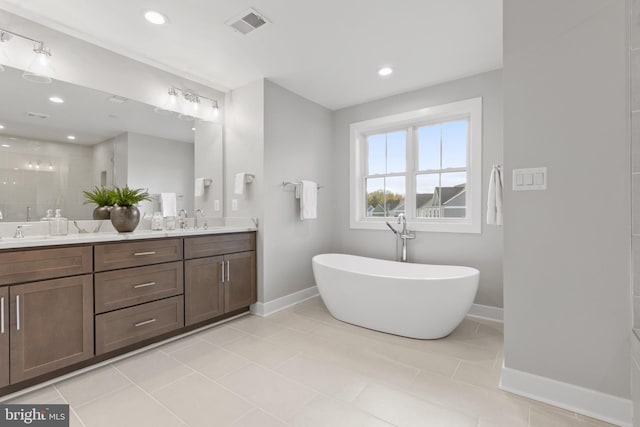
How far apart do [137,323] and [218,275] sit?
2.46 ft

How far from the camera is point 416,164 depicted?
3475 mm

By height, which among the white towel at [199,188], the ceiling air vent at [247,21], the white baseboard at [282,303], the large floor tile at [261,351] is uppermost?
the ceiling air vent at [247,21]

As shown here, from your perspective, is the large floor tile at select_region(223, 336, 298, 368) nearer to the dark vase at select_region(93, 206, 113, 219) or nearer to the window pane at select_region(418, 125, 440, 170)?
the dark vase at select_region(93, 206, 113, 219)

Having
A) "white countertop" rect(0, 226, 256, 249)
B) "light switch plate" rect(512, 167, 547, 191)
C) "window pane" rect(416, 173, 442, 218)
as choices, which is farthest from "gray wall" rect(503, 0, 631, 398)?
"white countertop" rect(0, 226, 256, 249)

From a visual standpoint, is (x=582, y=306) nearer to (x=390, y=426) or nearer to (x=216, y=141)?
(x=390, y=426)

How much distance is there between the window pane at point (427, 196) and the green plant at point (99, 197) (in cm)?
313

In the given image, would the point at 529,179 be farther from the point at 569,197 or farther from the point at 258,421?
the point at 258,421

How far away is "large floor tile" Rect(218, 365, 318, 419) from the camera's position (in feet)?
5.16

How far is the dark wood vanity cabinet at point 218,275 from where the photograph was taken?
2.52 metres

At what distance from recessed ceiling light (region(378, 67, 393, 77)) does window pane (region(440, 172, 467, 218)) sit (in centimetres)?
129

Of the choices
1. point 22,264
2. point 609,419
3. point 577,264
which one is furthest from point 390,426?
point 22,264

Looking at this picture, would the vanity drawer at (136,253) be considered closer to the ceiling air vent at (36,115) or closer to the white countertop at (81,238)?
the white countertop at (81,238)

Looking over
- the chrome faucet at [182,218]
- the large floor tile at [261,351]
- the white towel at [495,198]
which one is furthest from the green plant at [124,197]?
the white towel at [495,198]

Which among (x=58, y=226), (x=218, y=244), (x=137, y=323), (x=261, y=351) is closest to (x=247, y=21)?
(x=218, y=244)
